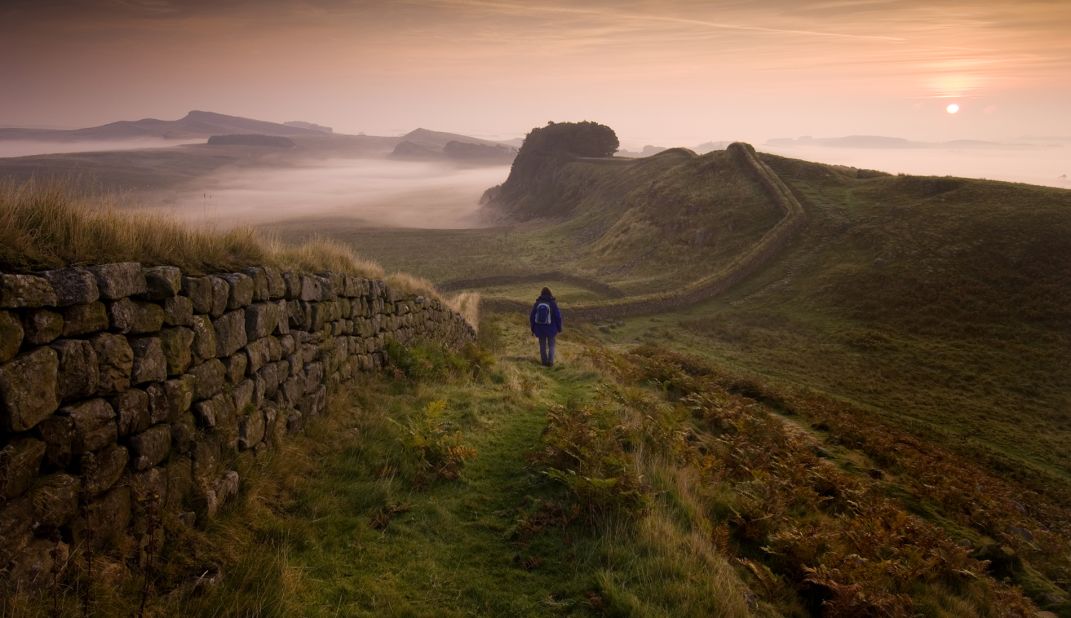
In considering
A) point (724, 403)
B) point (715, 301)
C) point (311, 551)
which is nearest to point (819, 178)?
point (715, 301)

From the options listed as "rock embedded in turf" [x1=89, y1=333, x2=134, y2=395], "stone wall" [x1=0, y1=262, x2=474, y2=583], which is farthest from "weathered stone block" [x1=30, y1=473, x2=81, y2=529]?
"rock embedded in turf" [x1=89, y1=333, x2=134, y2=395]

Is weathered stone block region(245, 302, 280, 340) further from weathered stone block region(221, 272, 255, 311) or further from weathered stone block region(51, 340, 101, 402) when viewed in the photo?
weathered stone block region(51, 340, 101, 402)

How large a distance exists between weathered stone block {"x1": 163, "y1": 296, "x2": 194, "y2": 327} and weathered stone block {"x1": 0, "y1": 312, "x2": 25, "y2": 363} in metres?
1.31

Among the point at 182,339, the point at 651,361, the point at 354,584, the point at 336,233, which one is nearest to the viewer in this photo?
the point at 354,584

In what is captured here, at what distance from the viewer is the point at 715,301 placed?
3666cm

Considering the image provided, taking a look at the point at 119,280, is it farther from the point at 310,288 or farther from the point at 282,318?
the point at 310,288

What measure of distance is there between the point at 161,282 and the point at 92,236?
2.14 ft

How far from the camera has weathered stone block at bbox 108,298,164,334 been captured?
440 centimetres

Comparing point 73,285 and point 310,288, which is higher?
point 73,285

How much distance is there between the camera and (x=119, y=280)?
443cm

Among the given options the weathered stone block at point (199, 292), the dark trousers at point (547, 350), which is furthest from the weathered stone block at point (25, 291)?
the dark trousers at point (547, 350)

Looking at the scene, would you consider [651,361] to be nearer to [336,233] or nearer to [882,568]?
[882,568]

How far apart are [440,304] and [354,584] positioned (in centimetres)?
1140

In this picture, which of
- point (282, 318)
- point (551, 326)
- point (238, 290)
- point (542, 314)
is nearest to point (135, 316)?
point (238, 290)
